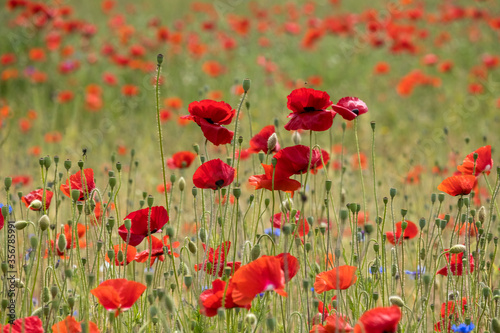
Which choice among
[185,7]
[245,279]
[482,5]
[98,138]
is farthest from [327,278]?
[185,7]

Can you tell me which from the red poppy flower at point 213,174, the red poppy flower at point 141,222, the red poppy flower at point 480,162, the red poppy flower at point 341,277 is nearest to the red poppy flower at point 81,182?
A: the red poppy flower at point 141,222

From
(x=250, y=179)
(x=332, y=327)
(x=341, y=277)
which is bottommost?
(x=332, y=327)

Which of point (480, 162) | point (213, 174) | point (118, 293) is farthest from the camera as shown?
point (480, 162)

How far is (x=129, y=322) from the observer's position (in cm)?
160

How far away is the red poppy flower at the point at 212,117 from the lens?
156 cm

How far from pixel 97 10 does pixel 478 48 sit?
6302 mm

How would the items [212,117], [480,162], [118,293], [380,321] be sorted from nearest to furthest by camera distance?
[380,321]
[118,293]
[212,117]
[480,162]

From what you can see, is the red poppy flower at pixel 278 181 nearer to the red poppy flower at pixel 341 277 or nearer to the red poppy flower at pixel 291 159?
the red poppy flower at pixel 291 159

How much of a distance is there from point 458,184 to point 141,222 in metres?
0.85

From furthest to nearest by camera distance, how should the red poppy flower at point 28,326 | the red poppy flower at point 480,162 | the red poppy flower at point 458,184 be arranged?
the red poppy flower at point 480,162 → the red poppy flower at point 458,184 → the red poppy flower at point 28,326

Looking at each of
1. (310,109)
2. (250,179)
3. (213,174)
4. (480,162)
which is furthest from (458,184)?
(213,174)

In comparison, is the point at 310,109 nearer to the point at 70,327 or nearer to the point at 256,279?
the point at 256,279

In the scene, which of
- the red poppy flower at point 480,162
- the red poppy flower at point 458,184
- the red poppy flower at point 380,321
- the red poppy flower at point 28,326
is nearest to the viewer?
the red poppy flower at point 380,321

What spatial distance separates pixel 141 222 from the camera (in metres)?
1.50
